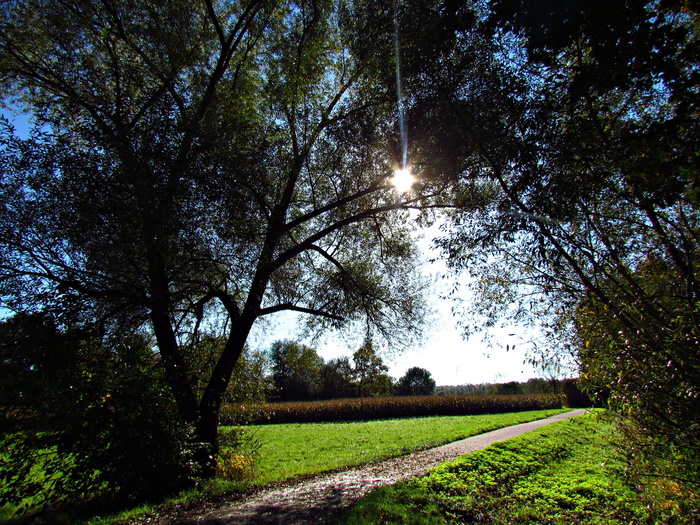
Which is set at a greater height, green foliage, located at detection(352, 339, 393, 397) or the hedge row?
green foliage, located at detection(352, 339, 393, 397)

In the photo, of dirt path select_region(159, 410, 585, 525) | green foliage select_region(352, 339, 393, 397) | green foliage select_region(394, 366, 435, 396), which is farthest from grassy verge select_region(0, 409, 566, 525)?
green foliage select_region(394, 366, 435, 396)

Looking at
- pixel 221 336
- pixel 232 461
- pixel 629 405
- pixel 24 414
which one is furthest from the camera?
pixel 221 336

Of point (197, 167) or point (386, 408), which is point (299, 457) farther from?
point (386, 408)

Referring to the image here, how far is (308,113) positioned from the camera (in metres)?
10.1

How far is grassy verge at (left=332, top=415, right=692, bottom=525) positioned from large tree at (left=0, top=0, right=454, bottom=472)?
15.4 feet

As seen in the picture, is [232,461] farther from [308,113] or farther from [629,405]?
[308,113]

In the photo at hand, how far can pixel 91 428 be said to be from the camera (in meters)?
6.46

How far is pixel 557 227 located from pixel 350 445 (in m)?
14.7

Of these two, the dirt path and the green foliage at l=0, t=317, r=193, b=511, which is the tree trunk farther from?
the dirt path

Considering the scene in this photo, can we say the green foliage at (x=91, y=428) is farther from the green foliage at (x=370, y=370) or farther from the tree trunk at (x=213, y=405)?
the green foliage at (x=370, y=370)

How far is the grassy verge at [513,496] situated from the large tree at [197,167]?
4702 mm

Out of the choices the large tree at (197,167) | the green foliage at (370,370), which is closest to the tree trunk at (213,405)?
the large tree at (197,167)

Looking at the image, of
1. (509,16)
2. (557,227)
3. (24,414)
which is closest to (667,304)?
(557,227)

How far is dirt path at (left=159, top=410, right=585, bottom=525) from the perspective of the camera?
5.98m
